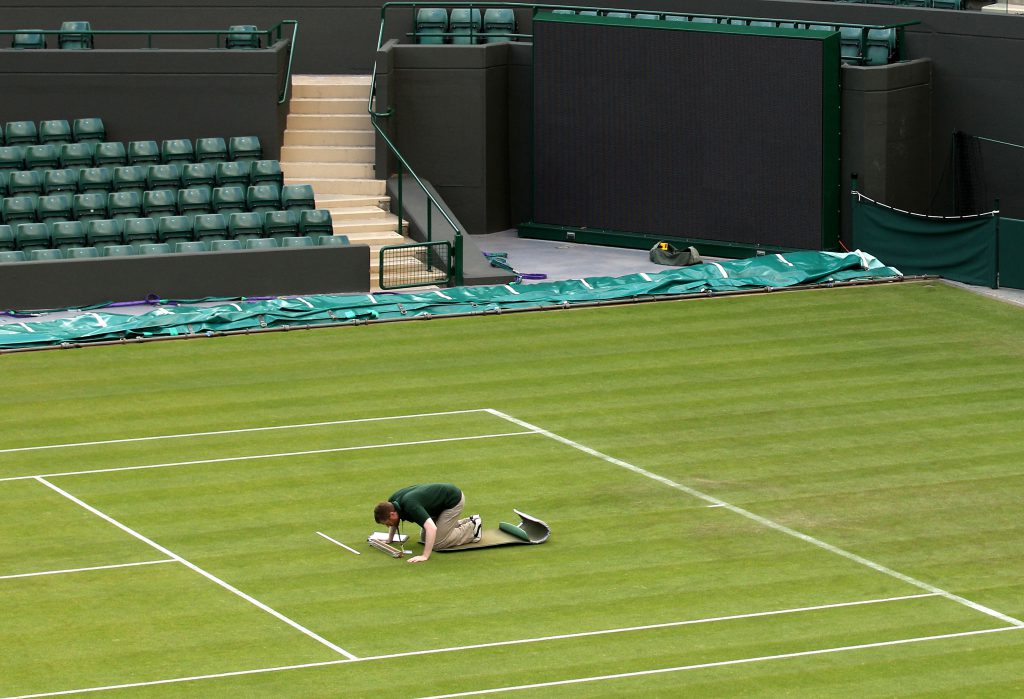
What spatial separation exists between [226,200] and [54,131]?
396 cm

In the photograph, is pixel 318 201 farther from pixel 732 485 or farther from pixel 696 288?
pixel 732 485

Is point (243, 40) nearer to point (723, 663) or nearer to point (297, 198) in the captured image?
point (297, 198)

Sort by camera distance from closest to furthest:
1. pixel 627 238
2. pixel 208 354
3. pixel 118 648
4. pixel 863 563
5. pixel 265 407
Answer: pixel 118 648, pixel 863 563, pixel 265 407, pixel 208 354, pixel 627 238

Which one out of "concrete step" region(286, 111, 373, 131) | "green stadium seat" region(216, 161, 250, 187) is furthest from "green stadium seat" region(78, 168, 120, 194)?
"concrete step" region(286, 111, 373, 131)

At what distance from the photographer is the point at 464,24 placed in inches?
1629

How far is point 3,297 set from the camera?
3356cm

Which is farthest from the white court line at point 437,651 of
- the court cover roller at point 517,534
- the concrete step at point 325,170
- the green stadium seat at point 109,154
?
the concrete step at point 325,170

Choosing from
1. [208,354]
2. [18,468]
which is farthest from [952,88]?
[18,468]

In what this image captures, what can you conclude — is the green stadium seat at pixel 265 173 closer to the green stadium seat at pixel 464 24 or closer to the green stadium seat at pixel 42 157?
the green stadium seat at pixel 42 157

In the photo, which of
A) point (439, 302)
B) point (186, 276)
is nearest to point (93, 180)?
point (186, 276)

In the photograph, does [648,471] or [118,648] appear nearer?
[118,648]

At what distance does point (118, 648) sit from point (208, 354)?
494 inches

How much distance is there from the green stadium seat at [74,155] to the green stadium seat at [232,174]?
2.44 meters

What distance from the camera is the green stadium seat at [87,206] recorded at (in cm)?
3600
